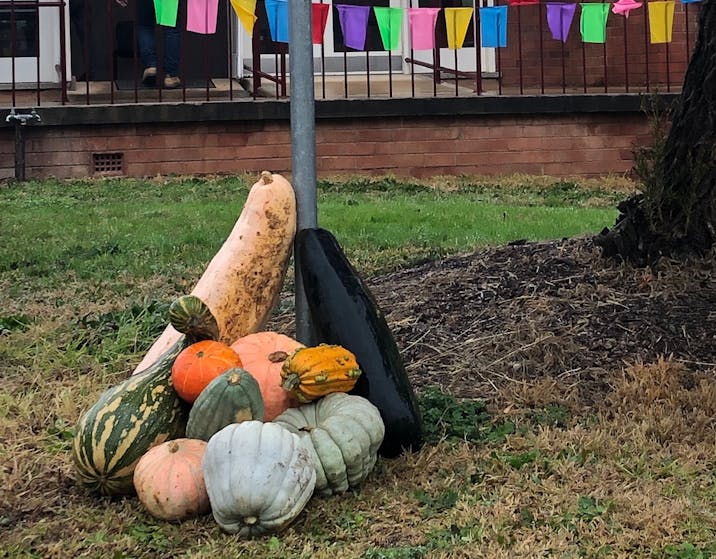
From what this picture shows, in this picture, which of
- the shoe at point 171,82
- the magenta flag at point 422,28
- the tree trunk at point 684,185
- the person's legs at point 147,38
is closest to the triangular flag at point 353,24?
the magenta flag at point 422,28

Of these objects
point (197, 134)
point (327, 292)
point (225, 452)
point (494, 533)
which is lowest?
point (494, 533)

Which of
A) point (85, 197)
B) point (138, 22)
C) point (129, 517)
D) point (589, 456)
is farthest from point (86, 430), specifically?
point (138, 22)

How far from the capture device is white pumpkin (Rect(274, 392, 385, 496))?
280 centimetres

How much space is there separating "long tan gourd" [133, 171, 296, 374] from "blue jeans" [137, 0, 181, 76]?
30.5ft

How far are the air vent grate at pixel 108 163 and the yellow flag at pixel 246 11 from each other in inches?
84.4

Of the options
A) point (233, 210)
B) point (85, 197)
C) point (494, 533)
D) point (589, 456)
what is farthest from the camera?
point (85, 197)

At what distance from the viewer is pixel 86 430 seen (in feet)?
9.66

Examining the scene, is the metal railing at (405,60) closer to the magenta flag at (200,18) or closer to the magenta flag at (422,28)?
the magenta flag at (422,28)

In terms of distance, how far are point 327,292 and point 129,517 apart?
3.45ft

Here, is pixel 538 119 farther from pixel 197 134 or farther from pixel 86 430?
pixel 86 430

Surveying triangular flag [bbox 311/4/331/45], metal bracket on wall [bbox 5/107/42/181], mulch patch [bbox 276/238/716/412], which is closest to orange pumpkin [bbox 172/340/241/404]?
mulch patch [bbox 276/238/716/412]

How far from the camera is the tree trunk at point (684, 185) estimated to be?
4.26m

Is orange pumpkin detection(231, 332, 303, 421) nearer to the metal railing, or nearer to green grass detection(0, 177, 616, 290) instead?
green grass detection(0, 177, 616, 290)

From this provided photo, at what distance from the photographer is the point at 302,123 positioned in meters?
3.52
